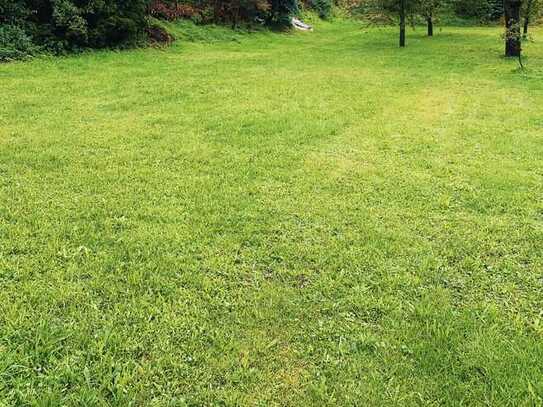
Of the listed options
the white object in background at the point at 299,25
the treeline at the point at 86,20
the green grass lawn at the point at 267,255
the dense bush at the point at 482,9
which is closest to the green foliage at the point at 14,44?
the treeline at the point at 86,20

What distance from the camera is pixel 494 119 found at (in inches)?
288

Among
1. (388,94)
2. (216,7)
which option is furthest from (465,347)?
(216,7)

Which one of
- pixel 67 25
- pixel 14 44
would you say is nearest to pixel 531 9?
pixel 67 25

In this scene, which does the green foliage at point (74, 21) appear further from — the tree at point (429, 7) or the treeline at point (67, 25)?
the tree at point (429, 7)

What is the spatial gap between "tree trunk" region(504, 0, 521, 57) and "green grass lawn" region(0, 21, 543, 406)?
6599 millimetres

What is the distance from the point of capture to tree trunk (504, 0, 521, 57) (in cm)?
1286

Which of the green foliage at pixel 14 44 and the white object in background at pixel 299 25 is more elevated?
the white object in background at pixel 299 25

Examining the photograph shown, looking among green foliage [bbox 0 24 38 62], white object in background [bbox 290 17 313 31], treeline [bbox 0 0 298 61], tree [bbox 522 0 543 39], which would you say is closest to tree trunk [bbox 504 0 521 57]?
tree [bbox 522 0 543 39]

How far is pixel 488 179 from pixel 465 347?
2828 millimetres

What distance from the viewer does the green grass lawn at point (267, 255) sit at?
2320mm

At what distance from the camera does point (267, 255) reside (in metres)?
3.42

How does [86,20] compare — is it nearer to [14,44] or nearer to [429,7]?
[14,44]

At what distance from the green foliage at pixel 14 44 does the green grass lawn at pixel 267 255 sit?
393 cm

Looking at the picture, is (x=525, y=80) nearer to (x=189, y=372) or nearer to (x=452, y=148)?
(x=452, y=148)
